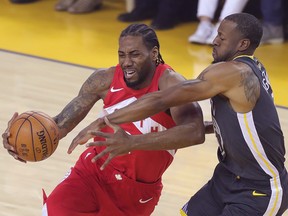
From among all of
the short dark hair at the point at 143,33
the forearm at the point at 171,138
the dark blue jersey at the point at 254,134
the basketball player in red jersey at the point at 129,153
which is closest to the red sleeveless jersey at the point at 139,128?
the basketball player in red jersey at the point at 129,153

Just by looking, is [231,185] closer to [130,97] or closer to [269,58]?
[130,97]

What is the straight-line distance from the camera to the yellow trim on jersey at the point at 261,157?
4492mm

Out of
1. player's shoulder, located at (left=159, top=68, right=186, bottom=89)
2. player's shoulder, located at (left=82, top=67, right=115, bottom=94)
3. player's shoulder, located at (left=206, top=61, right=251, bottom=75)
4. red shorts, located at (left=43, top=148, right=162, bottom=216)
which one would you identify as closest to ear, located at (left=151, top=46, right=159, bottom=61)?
player's shoulder, located at (left=159, top=68, right=186, bottom=89)

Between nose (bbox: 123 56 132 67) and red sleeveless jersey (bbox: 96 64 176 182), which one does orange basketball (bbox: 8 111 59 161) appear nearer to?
red sleeveless jersey (bbox: 96 64 176 182)

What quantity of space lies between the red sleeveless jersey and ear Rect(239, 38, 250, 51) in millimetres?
660

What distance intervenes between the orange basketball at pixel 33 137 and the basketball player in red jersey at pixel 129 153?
0.08 metres

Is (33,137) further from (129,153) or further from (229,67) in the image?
(229,67)

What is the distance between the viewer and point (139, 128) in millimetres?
5059

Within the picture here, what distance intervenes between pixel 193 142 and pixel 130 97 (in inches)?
25.3

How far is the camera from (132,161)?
509 centimetres

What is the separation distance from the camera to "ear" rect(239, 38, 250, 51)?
4613 mm

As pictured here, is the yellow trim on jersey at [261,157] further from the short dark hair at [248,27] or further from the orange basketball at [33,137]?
the orange basketball at [33,137]

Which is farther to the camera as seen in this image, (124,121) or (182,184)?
(182,184)

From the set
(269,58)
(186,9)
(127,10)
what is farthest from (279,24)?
(127,10)
